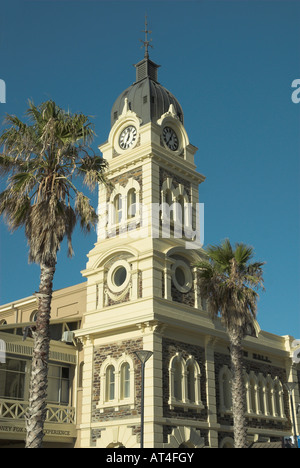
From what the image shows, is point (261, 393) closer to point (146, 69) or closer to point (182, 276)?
point (182, 276)

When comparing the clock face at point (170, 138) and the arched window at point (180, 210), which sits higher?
the clock face at point (170, 138)

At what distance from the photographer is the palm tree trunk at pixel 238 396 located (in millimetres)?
23703

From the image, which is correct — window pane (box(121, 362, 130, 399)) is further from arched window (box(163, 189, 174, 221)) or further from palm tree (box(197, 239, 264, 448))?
arched window (box(163, 189, 174, 221))

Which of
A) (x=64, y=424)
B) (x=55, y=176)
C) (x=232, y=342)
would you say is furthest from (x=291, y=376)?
(x=55, y=176)

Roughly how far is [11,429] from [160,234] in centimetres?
1137

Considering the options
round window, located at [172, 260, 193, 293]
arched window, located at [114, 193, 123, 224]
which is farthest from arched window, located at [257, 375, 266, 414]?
arched window, located at [114, 193, 123, 224]

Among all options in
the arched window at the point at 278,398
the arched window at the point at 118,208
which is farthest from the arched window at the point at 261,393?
the arched window at the point at 118,208

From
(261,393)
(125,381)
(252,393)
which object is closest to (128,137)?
(125,381)

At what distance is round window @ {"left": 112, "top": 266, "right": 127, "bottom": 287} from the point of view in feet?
94.7

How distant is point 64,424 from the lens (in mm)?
27594

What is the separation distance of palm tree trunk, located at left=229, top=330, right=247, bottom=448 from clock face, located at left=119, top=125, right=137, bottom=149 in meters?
12.3

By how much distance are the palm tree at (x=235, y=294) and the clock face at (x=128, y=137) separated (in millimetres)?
8313

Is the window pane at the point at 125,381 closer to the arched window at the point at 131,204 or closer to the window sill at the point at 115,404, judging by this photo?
the window sill at the point at 115,404
